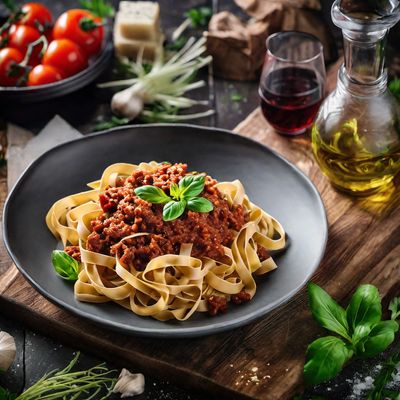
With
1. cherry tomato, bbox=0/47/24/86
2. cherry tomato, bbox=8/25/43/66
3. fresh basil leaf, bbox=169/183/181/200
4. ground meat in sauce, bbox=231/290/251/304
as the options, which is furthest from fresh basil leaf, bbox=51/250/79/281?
cherry tomato, bbox=8/25/43/66

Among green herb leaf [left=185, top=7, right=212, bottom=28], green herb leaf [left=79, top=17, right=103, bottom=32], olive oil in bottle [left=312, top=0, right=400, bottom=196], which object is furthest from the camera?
green herb leaf [left=185, top=7, right=212, bottom=28]

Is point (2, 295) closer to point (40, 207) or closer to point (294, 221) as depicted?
point (40, 207)

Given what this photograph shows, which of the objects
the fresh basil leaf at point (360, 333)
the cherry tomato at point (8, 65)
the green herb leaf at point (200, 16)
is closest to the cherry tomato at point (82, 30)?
the cherry tomato at point (8, 65)

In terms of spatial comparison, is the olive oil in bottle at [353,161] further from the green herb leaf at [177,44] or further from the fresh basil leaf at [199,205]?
the green herb leaf at [177,44]

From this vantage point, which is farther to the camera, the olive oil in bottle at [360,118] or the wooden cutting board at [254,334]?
the olive oil in bottle at [360,118]

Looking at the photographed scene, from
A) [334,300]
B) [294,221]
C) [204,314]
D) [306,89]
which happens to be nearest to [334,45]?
[306,89]

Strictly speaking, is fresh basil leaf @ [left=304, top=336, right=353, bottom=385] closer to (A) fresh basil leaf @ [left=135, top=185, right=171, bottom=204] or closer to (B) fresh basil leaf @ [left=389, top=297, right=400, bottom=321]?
(B) fresh basil leaf @ [left=389, top=297, right=400, bottom=321]
